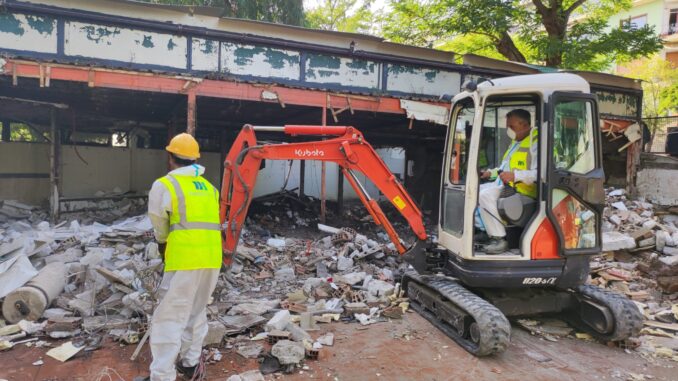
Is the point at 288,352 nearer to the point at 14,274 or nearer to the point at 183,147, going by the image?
the point at 183,147

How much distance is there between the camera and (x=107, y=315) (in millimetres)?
4656

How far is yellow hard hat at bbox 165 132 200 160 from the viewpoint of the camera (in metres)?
3.48

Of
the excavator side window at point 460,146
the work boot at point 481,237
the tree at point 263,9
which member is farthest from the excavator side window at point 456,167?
the tree at point 263,9

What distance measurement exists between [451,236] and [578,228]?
126 cm

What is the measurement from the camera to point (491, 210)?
4414mm

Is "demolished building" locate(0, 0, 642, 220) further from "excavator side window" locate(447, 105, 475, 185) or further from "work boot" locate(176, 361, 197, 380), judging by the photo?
"work boot" locate(176, 361, 197, 380)

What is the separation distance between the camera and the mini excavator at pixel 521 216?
13.8 feet

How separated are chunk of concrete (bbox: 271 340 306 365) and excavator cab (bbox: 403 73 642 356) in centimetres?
165

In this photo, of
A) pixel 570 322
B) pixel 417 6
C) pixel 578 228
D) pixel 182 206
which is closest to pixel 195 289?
pixel 182 206

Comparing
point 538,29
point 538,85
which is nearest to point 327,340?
point 538,85

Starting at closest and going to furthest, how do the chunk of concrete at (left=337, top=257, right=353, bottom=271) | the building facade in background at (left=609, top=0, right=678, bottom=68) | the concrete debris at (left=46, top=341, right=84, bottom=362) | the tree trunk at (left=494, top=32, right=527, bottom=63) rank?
the concrete debris at (left=46, top=341, right=84, bottom=362) < the chunk of concrete at (left=337, top=257, right=353, bottom=271) < the tree trunk at (left=494, top=32, right=527, bottom=63) < the building facade in background at (left=609, top=0, right=678, bottom=68)

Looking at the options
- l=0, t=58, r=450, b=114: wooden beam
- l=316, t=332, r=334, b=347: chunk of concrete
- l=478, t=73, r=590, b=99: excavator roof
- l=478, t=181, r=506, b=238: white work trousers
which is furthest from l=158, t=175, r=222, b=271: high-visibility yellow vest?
l=0, t=58, r=450, b=114: wooden beam

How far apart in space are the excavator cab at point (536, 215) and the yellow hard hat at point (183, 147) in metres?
2.69

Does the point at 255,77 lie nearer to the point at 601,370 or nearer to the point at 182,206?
the point at 182,206
